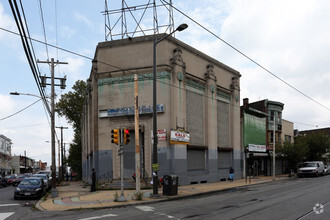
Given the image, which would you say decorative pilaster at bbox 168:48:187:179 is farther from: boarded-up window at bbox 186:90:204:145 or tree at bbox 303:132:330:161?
tree at bbox 303:132:330:161

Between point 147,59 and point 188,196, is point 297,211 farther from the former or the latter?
point 147,59

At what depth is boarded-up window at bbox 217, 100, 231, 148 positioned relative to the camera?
104 ft

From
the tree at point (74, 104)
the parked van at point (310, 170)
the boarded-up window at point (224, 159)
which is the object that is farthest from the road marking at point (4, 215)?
the tree at point (74, 104)

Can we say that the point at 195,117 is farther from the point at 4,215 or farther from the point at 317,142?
the point at 317,142

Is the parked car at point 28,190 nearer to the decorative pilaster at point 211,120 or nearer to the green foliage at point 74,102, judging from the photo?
the decorative pilaster at point 211,120

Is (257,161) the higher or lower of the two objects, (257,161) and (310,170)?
the higher

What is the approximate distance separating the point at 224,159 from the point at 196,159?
5296 mm

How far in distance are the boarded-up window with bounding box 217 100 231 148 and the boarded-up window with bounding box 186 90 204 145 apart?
3287 millimetres

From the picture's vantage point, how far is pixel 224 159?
32.0 m

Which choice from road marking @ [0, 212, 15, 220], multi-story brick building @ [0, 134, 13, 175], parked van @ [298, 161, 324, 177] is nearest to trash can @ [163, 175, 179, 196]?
road marking @ [0, 212, 15, 220]

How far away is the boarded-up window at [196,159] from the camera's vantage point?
27047 millimetres

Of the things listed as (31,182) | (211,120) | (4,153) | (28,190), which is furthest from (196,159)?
(4,153)

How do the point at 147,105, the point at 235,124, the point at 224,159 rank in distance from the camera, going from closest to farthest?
the point at 147,105 → the point at 224,159 → the point at 235,124

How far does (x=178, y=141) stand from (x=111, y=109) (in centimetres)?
579
